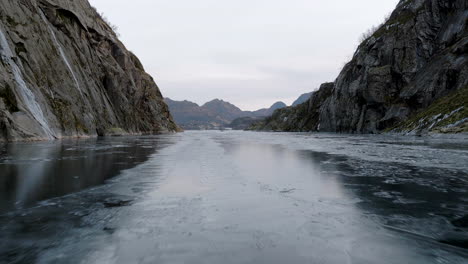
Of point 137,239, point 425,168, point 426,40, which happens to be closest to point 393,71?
point 426,40

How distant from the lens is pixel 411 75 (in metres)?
69.4

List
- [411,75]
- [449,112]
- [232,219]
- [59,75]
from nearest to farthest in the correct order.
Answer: [232,219] < [59,75] < [449,112] < [411,75]

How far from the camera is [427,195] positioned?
7648 mm

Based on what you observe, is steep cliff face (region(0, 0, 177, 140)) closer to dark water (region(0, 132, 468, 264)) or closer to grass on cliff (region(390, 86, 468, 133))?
dark water (region(0, 132, 468, 264))

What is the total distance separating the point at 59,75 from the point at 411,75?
69.7 meters

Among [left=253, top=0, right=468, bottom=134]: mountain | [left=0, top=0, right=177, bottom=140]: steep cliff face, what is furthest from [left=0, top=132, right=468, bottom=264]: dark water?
[left=253, top=0, right=468, bottom=134]: mountain

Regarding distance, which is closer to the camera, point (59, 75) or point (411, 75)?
point (59, 75)

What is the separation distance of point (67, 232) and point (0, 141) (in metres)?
26.8

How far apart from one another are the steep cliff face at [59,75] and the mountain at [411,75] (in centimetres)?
5111

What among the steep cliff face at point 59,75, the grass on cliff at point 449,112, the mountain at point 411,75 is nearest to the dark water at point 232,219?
the steep cliff face at point 59,75

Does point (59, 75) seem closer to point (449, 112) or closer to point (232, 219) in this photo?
point (232, 219)

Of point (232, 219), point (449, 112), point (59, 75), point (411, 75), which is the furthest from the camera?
point (411, 75)

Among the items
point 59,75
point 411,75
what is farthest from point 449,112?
point 59,75

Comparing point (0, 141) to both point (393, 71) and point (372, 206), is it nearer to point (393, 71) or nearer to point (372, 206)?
point (372, 206)
